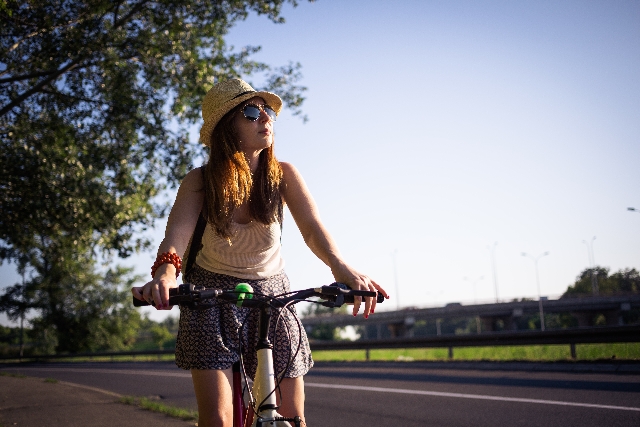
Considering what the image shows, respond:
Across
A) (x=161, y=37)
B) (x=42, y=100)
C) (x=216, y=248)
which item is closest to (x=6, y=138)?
(x=42, y=100)

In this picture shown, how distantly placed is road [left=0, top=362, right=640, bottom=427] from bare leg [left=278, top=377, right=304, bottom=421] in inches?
183

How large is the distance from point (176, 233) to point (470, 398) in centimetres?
687

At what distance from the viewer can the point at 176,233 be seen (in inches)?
102

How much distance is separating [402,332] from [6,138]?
55994 millimetres

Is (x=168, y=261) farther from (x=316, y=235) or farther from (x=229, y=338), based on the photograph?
(x=316, y=235)

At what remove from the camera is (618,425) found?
613cm

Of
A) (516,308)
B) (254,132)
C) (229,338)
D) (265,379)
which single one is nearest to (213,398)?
(229,338)

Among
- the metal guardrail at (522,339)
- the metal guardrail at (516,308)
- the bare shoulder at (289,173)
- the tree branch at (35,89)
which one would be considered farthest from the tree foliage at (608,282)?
the bare shoulder at (289,173)

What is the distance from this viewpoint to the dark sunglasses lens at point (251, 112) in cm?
299

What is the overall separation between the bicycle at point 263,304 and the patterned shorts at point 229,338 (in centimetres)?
24

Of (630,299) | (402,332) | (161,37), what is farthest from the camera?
(402,332)

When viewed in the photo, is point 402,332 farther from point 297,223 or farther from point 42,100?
point 297,223

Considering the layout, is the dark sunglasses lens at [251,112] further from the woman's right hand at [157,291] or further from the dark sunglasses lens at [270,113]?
the woman's right hand at [157,291]

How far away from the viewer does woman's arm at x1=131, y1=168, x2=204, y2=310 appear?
6.91 ft
